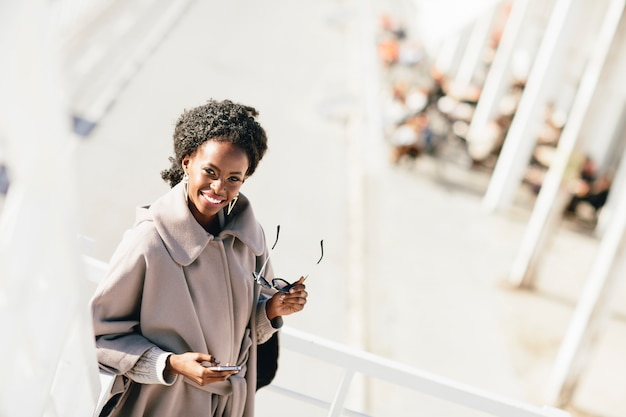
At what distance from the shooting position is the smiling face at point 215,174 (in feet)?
4.69

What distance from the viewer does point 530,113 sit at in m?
8.30

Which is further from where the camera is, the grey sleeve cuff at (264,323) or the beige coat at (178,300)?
the grey sleeve cuff at (264,323)

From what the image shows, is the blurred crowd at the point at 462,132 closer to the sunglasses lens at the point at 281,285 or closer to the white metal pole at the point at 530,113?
the white metal pole at the point at 530,113

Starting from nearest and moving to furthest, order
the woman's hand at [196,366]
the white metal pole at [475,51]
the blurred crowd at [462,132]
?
the woman's hand at [196,366], the blurred crowd at [462,132], the white metal pole at [475,51]

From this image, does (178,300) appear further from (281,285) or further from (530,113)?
(530,113)

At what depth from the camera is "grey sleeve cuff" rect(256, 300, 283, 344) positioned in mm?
1658

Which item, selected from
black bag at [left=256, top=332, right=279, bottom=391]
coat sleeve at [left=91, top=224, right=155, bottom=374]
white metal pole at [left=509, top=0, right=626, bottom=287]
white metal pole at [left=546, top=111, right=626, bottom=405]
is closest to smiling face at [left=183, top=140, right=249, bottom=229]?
coat sleeve at [left=91, top=224, right=155, bottom=374]

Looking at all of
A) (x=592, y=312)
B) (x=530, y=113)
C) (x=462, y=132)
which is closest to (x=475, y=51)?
(x=462, y=132)

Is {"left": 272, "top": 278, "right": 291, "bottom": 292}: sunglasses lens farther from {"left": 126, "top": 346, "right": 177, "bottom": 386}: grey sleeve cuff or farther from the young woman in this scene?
{"left": 126, "top": 346, "right": 177, "bottom": 386}: grey sleeve cuff

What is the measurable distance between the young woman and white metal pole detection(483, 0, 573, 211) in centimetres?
724

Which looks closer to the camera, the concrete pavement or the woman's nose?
the woman's nose

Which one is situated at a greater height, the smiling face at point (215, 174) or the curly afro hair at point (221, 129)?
the curly afro hair at point (221, 129)

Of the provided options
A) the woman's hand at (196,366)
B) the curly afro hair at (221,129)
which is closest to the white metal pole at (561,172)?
the curly afro hair at (221,129)

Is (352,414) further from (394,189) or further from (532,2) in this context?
(532,2)
